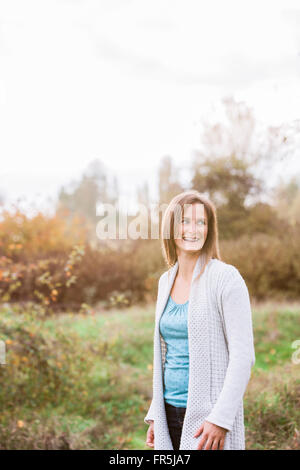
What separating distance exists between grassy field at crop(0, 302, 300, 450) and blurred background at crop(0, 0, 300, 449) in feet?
0.05

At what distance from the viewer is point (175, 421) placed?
5.72 ft

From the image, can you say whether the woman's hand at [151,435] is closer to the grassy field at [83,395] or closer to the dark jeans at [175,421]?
the dark jeans at [175,421]

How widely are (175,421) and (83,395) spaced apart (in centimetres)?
322

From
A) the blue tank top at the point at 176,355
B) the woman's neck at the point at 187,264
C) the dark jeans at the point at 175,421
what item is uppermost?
the woman's neck at the point at 187,264

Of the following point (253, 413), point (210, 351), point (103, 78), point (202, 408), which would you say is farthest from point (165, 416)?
point (103, 78)

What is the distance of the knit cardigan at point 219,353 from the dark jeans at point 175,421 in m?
0.08

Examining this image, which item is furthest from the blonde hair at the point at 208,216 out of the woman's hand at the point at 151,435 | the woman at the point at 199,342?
the woman's hand at the point at 151,435

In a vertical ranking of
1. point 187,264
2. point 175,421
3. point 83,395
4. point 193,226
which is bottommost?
point 83,395

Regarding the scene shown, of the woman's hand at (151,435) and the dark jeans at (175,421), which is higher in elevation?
the dark jeans at (175,421)

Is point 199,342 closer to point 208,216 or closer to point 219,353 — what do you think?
point 219,353

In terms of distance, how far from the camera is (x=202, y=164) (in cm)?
1023

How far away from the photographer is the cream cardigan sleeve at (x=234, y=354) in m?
1.53

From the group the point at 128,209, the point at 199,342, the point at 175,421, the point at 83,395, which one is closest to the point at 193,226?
the point at 199,342

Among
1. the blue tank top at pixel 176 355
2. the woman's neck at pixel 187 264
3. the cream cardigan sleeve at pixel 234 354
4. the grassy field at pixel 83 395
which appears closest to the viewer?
the cream cardigan sleeve at pixel 234 354
